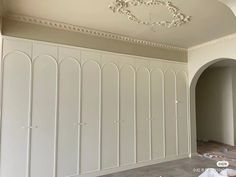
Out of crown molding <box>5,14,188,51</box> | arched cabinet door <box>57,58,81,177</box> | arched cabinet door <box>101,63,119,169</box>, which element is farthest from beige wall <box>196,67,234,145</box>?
arched cabinet door <box>57,58,81,177</box>

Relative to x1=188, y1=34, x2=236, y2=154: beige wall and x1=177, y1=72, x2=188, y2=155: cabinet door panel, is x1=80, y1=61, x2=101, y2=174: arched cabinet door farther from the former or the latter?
x1=188, y1=34, x2=236, y2=154: beige wall

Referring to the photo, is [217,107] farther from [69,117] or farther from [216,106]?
[69,117]

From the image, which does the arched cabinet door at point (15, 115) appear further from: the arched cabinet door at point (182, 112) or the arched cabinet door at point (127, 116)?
the arched cabinet door at point (182, 112)

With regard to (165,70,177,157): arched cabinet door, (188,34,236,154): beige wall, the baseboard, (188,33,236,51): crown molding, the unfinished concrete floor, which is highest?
(188,33,236,51): crown molding

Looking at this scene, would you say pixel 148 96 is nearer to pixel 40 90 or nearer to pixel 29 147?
pixel 40 90

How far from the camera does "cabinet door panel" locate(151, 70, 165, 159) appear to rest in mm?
4508

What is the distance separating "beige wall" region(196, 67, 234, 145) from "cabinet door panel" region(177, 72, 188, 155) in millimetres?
2513

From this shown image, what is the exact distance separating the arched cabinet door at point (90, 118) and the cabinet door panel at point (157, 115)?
4.37ft

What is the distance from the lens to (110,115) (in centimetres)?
398

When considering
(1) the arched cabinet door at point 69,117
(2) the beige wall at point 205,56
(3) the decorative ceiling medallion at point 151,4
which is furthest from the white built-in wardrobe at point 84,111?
(3) the decorative ceiling medallion at point 151,4

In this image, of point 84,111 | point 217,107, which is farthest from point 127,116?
point 217,107

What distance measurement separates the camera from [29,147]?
3.22 meters

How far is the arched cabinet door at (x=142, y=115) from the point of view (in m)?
4.31

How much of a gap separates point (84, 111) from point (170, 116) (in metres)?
2.15
